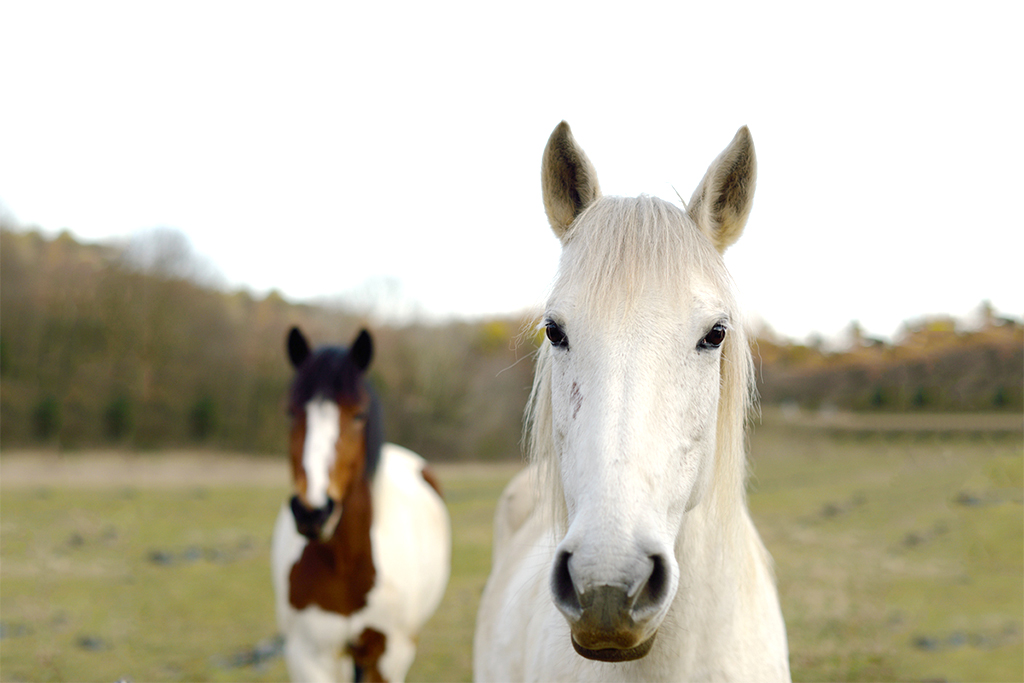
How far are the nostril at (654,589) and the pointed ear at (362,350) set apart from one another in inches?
128

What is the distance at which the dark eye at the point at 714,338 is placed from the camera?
159 cm

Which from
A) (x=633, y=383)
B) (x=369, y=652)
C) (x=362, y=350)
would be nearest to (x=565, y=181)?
(x=633, y=383)

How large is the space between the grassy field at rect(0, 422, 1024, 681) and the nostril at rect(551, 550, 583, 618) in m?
5.82

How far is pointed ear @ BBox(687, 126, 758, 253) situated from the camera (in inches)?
70.7

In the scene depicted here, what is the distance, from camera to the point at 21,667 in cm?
629

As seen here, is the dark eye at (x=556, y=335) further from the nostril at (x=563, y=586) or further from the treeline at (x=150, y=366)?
the treeline at (x=150, y=366)

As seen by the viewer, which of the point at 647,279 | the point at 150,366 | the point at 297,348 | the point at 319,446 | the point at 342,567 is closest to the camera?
the point at 647,279

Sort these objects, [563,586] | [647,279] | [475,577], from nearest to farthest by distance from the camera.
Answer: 1. [563,586]
2. [647,279]
3. [475,577]

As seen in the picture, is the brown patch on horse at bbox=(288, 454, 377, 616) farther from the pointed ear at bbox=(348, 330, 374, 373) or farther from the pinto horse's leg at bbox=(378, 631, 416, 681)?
the pointed ear at bbox=(348, 330, 374, 373)

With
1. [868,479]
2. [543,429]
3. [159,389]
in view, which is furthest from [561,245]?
[159,389]

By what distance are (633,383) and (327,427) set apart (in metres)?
2.83

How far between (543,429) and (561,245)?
1.92 feet

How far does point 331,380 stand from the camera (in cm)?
398

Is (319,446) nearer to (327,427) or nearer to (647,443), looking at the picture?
(327,427)
